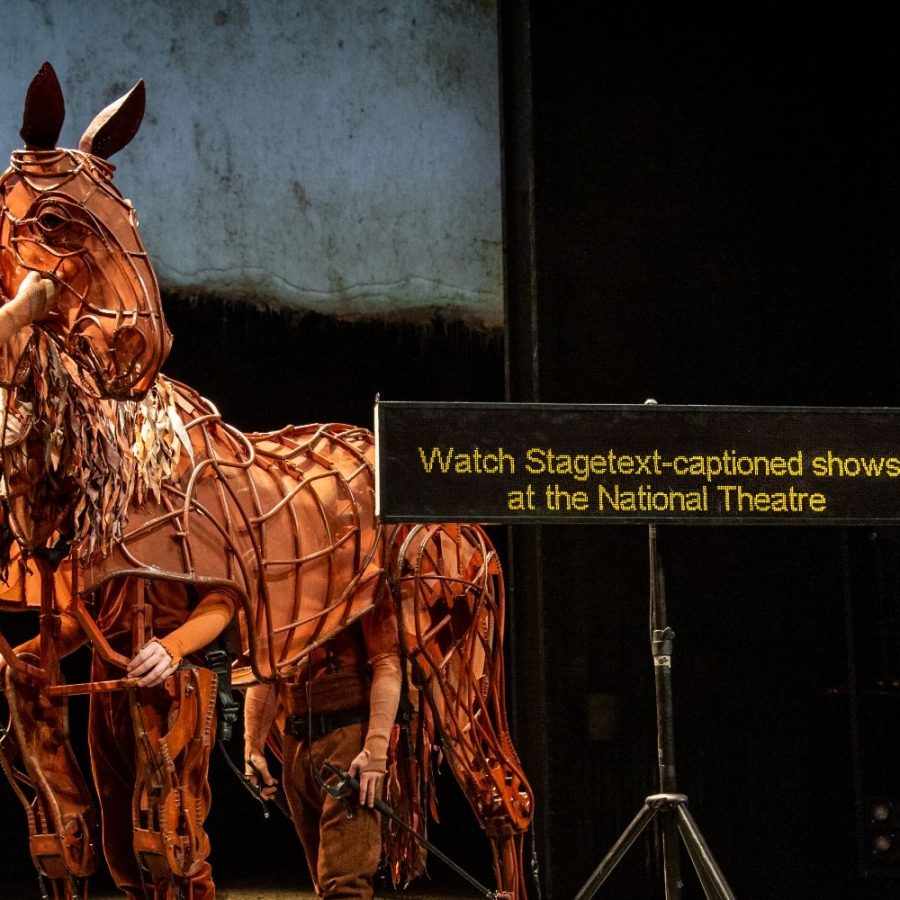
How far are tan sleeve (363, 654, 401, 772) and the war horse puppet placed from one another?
239 mm

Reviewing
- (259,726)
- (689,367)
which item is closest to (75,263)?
(259,726)

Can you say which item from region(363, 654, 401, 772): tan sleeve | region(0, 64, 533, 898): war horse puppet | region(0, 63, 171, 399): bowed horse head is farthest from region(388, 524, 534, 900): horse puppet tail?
region(0, 63, 171, 399): bowed horse head

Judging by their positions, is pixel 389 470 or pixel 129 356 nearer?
pixel 129 356

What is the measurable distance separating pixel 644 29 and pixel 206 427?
303 cm

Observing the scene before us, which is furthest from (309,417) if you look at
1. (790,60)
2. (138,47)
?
(790,60)

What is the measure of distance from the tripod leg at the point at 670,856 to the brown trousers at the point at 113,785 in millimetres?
1312

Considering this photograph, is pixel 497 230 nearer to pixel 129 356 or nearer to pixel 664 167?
pixel 664 167

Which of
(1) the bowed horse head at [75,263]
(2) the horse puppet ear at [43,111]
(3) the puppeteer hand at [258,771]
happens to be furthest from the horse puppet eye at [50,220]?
(3) the puppeteer hand at [258,771]

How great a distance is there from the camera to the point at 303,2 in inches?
236

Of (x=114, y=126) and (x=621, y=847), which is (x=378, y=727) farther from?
(x=114, y=126)

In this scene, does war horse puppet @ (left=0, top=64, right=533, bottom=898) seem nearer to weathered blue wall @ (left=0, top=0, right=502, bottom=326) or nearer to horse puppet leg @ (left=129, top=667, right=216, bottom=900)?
horse puppet leg @ (left=129, top=667, right=216, bottom=900)

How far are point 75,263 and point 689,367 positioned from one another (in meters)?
3.19

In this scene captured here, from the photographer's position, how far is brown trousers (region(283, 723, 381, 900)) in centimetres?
430

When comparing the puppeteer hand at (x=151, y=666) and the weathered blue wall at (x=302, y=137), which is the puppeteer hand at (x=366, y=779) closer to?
the puppeteer hand at (x=151, y=666)
